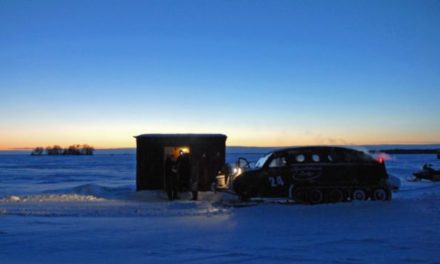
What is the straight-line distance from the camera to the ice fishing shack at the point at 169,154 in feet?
62.8

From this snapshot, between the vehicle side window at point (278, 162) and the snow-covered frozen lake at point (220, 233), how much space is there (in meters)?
1.92

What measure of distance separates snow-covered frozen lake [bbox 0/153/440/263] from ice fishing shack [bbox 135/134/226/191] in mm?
4176

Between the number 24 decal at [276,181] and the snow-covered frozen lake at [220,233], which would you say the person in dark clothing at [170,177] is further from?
the number 24 decal at [276,181]

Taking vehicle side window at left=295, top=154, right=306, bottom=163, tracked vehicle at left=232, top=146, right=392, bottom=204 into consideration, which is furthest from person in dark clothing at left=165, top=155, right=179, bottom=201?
vehicle side window at left=295, top=154, right=306, bottom=163

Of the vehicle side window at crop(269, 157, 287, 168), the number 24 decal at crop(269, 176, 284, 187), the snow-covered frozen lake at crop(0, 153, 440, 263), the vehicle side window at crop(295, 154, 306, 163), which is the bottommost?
the snow-covered frozen lake at crop(0, 153, 440, 263)

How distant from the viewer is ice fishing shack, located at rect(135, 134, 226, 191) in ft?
62.8

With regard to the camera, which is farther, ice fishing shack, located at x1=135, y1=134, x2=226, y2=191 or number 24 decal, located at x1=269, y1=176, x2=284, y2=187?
ice fishing shack, located at x1=135, y1=134, x2=226, y2=191

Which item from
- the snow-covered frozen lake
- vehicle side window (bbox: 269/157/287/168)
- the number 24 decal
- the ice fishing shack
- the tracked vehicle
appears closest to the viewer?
the snow-covered frozen lake

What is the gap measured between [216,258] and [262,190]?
27.7 ft

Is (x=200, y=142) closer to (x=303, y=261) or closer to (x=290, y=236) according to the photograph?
(x=290, y=236)

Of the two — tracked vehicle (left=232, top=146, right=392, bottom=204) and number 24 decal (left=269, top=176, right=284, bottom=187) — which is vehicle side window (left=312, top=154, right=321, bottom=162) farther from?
number 24 decal (left=269, top=176, right=284, bottom=187)

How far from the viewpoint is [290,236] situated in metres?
9.17

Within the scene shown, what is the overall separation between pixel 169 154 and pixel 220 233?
32.3 feet

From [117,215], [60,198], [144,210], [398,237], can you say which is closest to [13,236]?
[117,215]
